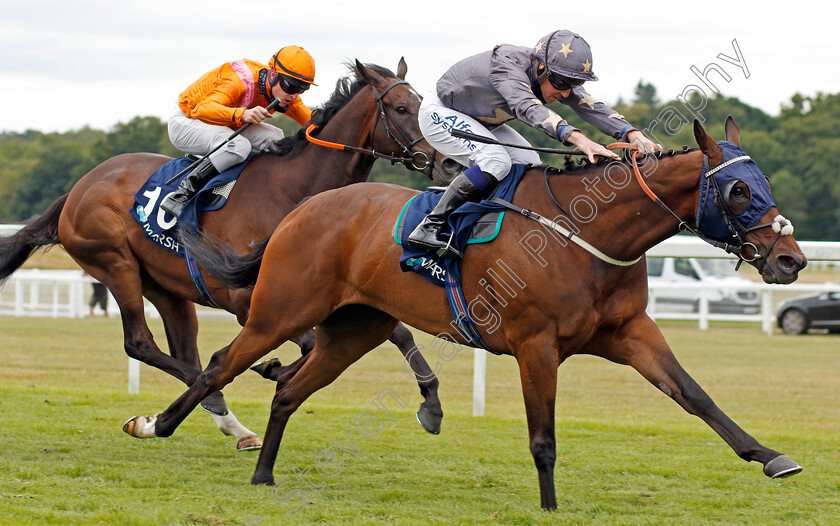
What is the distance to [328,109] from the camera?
595 centimetres

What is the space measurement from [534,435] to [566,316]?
1.73 feet

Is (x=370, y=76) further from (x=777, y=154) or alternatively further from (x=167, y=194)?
(x=777, y=154)

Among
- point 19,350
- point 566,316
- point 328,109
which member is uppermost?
point 328,109

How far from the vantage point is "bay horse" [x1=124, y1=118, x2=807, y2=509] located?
4.04 metres

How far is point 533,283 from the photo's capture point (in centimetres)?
419

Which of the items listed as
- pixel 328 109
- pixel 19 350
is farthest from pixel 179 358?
pixel 19 350

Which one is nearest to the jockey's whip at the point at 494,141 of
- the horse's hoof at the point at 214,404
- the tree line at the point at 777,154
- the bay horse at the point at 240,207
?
the bay horse at the point at 240,207

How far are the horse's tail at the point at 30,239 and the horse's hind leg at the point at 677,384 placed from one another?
3.85m

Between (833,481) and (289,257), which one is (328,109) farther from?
(833,481)

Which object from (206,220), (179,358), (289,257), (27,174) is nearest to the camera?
(289,257)

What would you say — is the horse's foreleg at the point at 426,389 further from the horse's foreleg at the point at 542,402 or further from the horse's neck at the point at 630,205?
the horse's neck at the point at 630,205

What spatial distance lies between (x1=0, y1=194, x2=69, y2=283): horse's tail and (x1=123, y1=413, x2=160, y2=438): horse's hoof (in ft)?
5.56

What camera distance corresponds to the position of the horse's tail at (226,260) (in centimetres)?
510

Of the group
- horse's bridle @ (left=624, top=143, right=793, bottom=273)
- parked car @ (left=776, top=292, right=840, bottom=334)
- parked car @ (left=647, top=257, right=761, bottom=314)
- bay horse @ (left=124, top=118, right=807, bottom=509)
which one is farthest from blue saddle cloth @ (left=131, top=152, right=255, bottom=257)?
parked car @ (left=647, top=257, right=761, bottom=314)
